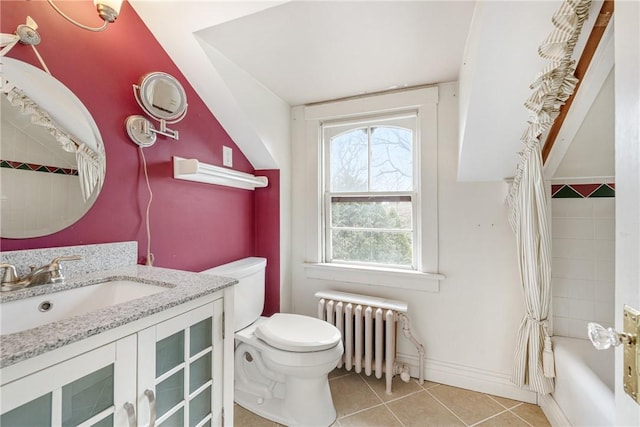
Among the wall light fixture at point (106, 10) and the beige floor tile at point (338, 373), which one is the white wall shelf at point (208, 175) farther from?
the beige floor tile at point (338, 373)

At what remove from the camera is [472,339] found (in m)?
1.77

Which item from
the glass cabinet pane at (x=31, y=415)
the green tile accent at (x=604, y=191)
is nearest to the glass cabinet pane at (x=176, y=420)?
the glass cabinet pane at (x=31, y=415)

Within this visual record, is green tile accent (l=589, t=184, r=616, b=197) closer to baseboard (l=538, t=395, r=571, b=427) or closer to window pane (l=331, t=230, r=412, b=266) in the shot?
window pane (l=331, t=230, r=412, b=266)

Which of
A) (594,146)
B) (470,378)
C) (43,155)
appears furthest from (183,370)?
(594,146)

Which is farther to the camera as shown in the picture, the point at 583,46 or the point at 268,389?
the point at 268,389

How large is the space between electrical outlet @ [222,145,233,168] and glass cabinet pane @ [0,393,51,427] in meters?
1.45

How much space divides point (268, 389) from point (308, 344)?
0.46m

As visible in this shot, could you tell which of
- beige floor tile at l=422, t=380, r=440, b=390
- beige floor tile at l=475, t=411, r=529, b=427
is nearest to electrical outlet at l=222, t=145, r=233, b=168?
beige floor tile at l=422, t=380, r=440, b=390

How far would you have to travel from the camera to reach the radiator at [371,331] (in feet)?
5.70

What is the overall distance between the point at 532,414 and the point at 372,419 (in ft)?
3.02

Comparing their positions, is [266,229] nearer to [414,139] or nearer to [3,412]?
[414,139]

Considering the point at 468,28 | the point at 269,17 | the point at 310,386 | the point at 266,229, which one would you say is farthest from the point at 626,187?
the point at 266,229

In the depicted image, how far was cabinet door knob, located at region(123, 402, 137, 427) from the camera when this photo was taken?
2.29 ft

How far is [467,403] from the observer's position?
1636 mm
